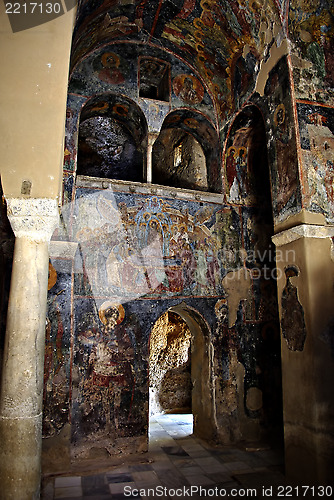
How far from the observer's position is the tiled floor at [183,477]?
5.24 metres

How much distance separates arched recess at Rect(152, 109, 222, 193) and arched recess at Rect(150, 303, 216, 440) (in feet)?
9.84

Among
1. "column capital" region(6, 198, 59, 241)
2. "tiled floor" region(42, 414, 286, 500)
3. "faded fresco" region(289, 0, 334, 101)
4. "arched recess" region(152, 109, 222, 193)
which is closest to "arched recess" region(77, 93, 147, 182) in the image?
"arched recess" region(152, 109, 222, 193)

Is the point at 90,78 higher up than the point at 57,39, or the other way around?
the point at 90,78

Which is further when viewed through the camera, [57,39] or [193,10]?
[193,10]

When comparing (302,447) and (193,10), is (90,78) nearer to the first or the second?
(193,10)

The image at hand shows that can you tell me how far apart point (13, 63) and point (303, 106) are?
459cm

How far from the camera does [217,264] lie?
26.0 ft

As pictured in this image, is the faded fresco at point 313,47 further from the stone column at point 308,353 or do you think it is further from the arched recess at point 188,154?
the arched recess at point 188,154

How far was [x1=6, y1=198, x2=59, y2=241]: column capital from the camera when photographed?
12.7ft

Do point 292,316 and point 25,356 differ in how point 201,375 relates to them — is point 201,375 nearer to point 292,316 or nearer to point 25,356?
point 292,316

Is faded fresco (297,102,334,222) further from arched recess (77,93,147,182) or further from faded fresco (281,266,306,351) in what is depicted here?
arched recess (77,93,147,182)

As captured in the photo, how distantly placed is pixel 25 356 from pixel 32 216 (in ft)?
4.87

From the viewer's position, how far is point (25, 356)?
12.1 feet

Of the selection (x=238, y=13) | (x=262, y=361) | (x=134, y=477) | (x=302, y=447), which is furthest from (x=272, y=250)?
(x=134, y=477)
